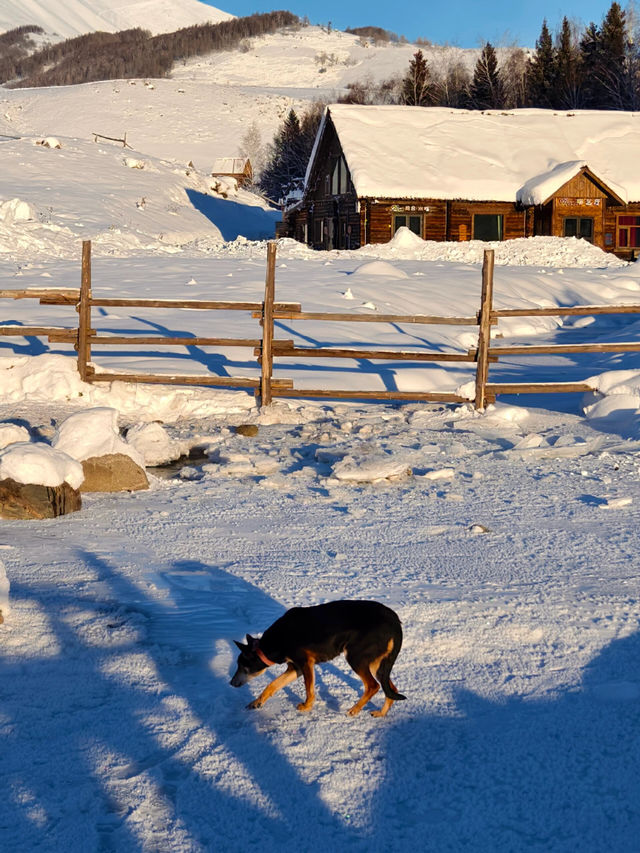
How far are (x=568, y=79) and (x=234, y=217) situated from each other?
26202 millimetres

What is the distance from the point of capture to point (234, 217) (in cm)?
4738

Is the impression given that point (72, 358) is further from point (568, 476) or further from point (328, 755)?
point (328, 755)

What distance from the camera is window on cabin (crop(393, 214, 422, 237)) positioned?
102 ft

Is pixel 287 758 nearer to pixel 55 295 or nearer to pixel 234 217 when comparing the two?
pixel 55 295

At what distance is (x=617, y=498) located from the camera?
6227mm

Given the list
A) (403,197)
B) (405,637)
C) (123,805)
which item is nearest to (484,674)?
(405,637)

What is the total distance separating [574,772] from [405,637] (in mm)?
1131

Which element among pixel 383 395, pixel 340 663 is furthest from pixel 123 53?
pixel 340 663

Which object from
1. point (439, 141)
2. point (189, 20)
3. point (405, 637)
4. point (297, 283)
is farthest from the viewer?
point (189, 20)

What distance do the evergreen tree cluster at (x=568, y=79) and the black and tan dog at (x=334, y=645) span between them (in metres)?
56.4

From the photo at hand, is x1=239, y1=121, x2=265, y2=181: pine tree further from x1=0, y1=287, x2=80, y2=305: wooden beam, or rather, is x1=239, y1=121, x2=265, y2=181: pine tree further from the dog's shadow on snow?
the dog's shadow on snow

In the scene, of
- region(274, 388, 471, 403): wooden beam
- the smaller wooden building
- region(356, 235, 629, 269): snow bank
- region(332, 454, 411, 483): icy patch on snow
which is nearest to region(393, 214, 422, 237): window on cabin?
region(356, 235, 629, 269): snow bank

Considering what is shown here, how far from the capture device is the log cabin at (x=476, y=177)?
30.5 meters

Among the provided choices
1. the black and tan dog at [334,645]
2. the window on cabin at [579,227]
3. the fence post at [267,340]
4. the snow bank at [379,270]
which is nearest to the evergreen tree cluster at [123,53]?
the window on cabin at [579,227]
